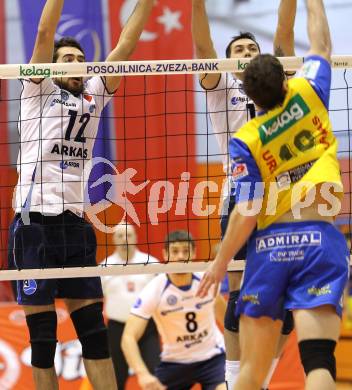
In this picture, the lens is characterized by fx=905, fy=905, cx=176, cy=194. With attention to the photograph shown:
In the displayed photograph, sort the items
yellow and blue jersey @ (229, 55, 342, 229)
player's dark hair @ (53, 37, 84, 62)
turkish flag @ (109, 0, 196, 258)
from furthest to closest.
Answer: turkish flag @ (109, 0, 196, 258), player's dark hair @ (53, 37, 84, 62), yellow and blue jersey @ (229, 55, 342, 229)

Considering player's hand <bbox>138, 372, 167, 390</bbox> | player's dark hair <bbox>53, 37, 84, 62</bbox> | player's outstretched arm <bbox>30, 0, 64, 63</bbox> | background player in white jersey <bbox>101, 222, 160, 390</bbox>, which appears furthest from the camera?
background player in white jersey <bbox>101, 222, 160, 390</bbox>

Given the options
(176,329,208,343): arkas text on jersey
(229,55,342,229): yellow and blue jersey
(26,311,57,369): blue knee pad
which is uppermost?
(229,55,342,229): yellow and blue jersey

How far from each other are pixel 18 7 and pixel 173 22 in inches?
93.0

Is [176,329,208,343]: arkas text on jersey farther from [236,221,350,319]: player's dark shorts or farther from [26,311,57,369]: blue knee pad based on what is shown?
[236,221,350,319]: player's dark shorts

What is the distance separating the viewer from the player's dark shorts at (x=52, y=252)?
6.59m

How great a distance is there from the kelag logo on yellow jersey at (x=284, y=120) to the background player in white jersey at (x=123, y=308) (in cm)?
438

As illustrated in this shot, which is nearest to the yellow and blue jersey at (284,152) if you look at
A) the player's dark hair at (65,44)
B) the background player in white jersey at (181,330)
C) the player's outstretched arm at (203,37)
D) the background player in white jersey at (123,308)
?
the player's outstretched arm at (203,37)

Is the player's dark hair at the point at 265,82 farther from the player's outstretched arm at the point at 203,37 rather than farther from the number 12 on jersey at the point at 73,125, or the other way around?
the number 12 on jersey at the point at 73,125

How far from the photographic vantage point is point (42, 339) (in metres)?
6.52

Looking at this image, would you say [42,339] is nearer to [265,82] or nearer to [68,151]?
[68,151]

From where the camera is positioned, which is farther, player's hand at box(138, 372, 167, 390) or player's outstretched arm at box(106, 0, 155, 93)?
player's hand at box(138, 372, 167, 390)

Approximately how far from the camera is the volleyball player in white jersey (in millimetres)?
6824

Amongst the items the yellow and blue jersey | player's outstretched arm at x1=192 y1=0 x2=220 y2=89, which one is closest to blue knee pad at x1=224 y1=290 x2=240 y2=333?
the yellow and blue jersey

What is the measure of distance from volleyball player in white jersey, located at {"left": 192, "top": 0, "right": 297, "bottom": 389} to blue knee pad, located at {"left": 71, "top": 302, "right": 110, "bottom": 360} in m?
0.93
